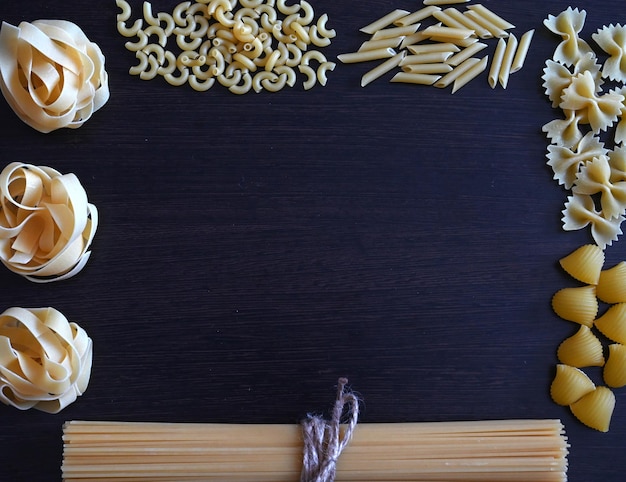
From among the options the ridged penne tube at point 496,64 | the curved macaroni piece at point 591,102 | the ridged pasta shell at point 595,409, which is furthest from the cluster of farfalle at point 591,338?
the ridged penne tube at point 496,64

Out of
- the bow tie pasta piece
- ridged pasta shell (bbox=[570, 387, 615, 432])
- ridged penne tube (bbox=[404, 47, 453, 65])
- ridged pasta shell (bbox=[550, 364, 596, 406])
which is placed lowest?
ridged pasta shell (bbox=[570, 387, 615, 432])

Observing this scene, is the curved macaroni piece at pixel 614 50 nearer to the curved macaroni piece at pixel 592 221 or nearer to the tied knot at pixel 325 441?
the curved macaroni piece at pixel 592 221

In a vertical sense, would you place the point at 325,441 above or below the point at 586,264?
below

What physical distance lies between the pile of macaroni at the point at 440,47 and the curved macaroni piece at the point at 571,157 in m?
0.17

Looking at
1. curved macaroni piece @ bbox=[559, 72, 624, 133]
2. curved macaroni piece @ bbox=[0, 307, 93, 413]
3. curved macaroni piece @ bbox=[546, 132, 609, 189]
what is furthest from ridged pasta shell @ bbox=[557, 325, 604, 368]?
curved macaroni piece @ bbox=[0, 307, 93, 413]

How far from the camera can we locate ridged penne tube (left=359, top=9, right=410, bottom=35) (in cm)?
123

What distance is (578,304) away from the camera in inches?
45.5

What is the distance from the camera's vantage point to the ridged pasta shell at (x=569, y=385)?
114 centimetres

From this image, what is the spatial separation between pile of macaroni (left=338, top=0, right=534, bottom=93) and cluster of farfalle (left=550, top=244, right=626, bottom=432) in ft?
1.27

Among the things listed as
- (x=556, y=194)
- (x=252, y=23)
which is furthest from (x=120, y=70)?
(x=556, y=194)

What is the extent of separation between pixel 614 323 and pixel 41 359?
100cm

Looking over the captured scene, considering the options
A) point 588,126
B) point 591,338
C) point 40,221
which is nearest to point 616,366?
point 591,338

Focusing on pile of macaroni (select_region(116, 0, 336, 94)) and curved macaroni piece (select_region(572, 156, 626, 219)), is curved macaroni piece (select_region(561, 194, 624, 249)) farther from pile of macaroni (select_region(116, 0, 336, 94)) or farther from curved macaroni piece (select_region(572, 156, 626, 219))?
pile of macaroni (select_region(116, 0, 336, 94))

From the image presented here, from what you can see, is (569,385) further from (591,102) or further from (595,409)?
(591,102)
